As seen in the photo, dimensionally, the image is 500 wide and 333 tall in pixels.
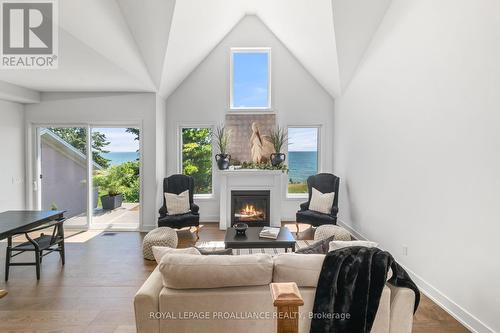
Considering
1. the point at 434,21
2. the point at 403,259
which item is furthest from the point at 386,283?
the point at 434,21

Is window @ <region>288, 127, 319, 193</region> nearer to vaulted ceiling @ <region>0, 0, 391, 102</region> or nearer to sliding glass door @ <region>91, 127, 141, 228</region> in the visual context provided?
vaulted ceiling @ <region>0, 0, 391, 102</region>

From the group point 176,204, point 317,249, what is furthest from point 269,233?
point 176,204

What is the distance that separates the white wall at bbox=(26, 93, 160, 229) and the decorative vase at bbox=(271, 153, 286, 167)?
7.94 feet

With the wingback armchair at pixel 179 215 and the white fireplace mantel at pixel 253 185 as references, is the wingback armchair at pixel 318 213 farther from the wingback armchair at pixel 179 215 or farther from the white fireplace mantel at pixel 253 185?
the wingback armchair at pixel 179 215

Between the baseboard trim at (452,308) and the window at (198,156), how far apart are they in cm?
438

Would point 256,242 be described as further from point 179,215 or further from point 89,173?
point 89,173

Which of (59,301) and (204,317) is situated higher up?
(204,317)

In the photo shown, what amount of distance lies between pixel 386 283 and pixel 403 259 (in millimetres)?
1954

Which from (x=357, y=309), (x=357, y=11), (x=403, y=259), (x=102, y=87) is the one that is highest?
(x=357, y=11)

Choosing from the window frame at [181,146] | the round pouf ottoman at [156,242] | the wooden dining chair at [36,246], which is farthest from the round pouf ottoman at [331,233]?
the wooden dining chair at [36,246]

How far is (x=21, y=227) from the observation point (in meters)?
3.42

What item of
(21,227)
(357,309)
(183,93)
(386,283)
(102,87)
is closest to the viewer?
(357,309)

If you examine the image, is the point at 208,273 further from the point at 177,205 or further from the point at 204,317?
the point at 177,205

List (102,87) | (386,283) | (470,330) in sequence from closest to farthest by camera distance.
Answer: (386,283), (470,330), (102,87)
